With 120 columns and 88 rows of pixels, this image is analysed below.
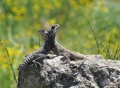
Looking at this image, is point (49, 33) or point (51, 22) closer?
point (49, 33)

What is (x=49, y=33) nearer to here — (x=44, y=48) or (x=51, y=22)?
(x=44, y=48)

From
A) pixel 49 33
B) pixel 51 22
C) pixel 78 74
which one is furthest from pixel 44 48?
pixel 51 22

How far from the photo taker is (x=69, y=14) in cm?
1599

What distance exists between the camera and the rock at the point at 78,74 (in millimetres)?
4125

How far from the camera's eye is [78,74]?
418cm

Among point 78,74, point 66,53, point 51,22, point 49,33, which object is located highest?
point 49,33

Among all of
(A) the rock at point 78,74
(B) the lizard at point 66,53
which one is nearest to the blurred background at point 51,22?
(B) the lizard at point 66,53

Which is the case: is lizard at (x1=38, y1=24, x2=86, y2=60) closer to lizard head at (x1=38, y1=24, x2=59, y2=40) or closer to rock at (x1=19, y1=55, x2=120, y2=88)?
lizard head at (x1=38, y1=24, x2=59, y2=40)

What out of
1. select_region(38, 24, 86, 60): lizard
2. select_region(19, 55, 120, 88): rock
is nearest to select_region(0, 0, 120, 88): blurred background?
select_region(38, 24, 86, 60): lizard

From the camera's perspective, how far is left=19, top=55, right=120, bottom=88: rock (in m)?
4.12

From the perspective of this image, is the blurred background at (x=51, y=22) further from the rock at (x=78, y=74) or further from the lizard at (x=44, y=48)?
the rock at (x=78, y=74)

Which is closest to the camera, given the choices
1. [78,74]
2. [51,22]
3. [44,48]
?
[78,74]

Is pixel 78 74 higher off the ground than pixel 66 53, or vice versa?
pixel 66 53

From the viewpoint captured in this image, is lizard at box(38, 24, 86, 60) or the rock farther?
lizard at box(38, 24, 86, 60)
